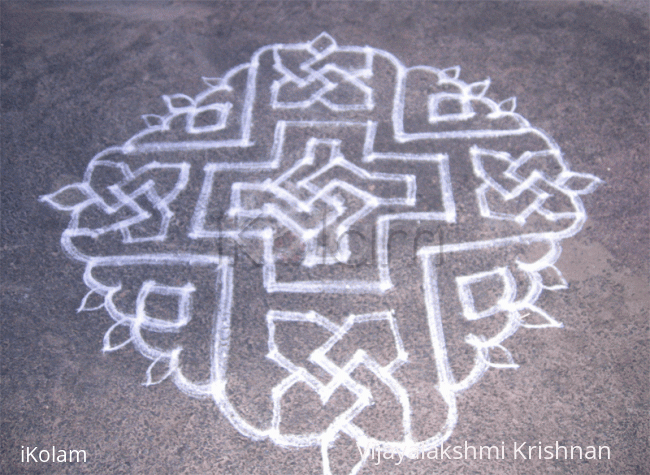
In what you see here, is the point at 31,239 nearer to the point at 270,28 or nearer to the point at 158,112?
the point at 158,112

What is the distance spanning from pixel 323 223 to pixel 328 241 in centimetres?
14

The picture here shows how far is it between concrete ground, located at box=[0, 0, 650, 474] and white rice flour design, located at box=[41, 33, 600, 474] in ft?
0.05

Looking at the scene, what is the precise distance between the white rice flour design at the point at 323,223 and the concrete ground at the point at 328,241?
0.01 meters

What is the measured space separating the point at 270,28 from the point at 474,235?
8.15 ft

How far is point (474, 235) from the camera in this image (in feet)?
10.2

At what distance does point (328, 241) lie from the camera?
310 cm

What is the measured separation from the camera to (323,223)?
3.17 m

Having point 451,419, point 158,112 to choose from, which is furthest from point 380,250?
point 158,112

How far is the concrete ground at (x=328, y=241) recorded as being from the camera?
2.64m

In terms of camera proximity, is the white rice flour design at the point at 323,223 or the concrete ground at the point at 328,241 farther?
the white rice flour design at the point at 323,223

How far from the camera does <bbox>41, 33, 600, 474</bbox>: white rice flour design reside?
2.76 m

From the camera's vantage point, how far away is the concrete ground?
8.65 feet

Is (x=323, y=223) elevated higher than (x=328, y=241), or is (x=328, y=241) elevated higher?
(x=323, y=223)

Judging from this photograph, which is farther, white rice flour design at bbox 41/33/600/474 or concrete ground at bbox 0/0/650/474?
white rice flour design at bbox 41/33/600/474
